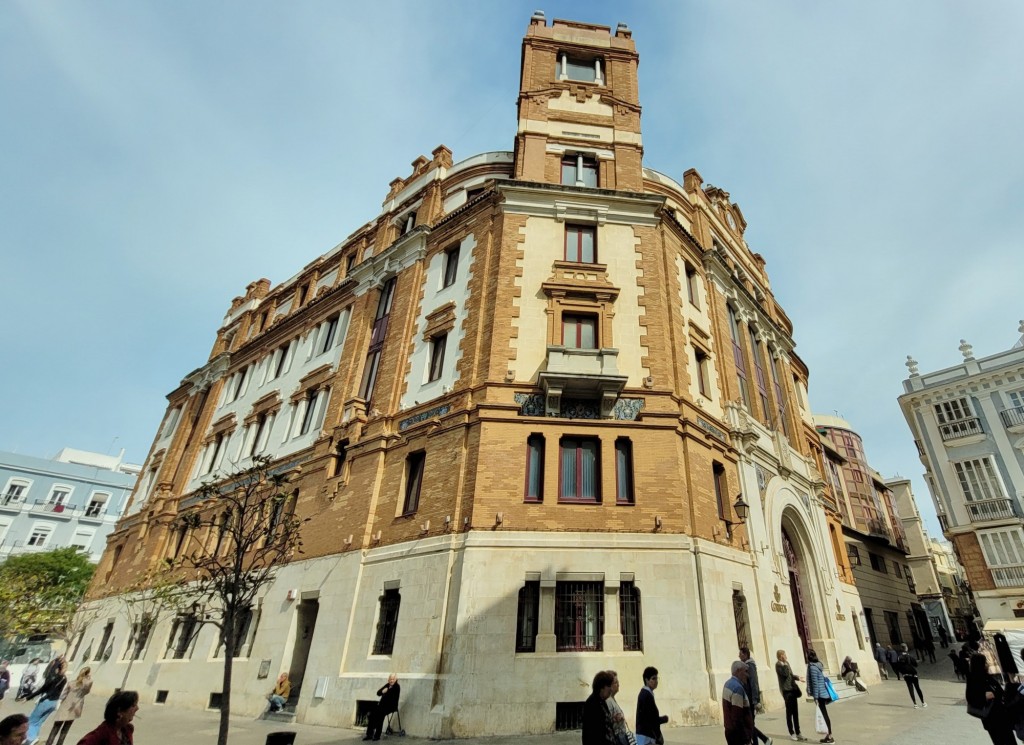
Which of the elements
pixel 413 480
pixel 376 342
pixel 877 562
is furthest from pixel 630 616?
pixel 877 562

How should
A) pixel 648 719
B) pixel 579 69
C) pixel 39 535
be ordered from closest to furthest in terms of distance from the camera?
pixel 648 719 < pixel 579 69 < pixel 39 535

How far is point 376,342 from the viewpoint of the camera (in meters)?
22.4

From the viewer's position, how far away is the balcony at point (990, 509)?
28.8 meters

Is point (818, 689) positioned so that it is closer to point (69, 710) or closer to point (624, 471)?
point (624, 471)

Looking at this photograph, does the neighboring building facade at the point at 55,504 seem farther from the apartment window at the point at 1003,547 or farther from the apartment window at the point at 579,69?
the apartment window at the point at 1003,547

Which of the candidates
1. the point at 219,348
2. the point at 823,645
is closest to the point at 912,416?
the point at 823,645

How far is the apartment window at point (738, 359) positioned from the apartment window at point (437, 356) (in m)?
11.7

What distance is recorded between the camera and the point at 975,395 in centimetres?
3241

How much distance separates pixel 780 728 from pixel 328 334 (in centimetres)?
2338

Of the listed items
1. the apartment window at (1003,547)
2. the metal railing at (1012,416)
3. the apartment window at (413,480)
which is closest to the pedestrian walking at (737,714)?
the apartment window at (413,480)

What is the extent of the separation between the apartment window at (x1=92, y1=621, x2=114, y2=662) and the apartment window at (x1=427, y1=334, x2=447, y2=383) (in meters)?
23.5

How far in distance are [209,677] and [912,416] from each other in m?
42.1

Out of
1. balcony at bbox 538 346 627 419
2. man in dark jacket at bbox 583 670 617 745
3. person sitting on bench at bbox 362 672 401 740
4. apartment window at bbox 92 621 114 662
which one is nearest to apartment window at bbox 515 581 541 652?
person sitting on bench at bbox 362 672 401 740

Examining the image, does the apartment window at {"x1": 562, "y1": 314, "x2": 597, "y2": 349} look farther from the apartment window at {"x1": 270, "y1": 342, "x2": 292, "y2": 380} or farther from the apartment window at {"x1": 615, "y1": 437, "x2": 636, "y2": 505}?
the apartment window at {"x1": 270, "y1": 342, "x2": 292, "y2": 380}
